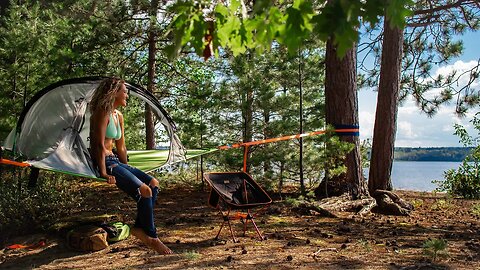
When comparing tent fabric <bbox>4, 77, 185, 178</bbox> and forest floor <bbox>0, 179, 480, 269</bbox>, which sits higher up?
tent fabric <bbox>4, 77, 185, 178</bbox>

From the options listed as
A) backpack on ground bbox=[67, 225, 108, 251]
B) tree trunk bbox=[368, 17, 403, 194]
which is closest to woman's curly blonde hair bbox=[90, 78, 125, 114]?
backpack on ground bbox=[67, 225, 108, 251]

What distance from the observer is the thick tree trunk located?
216 inches

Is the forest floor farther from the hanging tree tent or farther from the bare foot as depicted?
the hanging tree tent

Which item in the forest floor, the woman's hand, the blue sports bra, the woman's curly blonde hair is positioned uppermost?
the woman's curly blonde hair

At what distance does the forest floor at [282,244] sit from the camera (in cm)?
310

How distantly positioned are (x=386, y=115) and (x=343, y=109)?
1.14 metres

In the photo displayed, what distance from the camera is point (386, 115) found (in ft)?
20.8

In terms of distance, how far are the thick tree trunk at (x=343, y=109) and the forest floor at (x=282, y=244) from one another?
52cm

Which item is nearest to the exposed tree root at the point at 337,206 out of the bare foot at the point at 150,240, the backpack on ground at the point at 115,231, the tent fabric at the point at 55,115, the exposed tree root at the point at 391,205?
the exposed tree root at the point at 391,205

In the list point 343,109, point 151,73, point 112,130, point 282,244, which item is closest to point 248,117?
point 343,109

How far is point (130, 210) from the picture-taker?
16.7 ft

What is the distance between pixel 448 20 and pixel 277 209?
16.1ft

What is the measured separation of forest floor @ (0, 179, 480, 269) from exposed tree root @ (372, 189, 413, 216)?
13 centimetres

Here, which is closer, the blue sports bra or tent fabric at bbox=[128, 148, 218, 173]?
the blue sports bra
